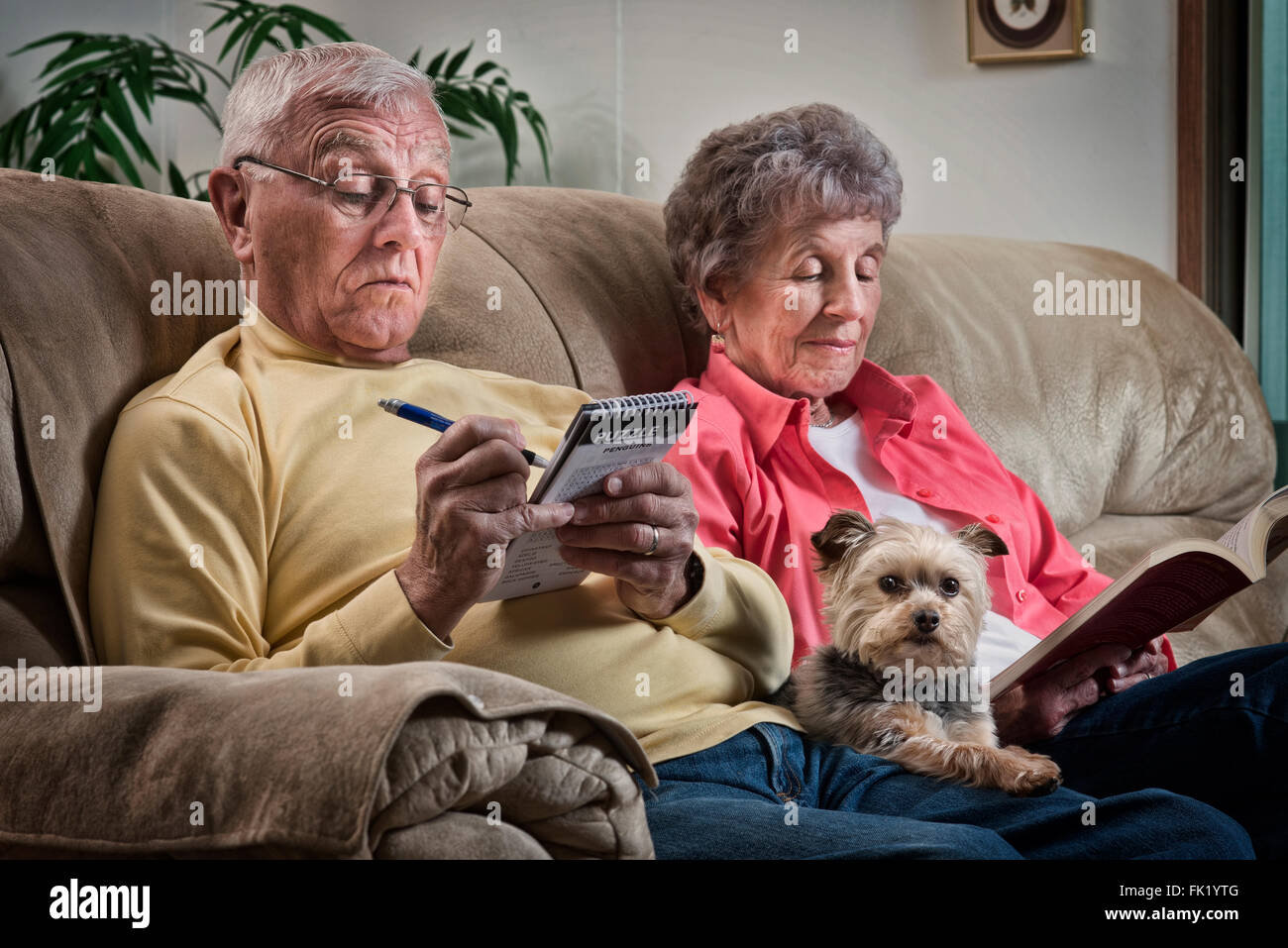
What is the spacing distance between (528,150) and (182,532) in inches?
71.4

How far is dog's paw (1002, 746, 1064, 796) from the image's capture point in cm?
101

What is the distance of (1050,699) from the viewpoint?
1197mm

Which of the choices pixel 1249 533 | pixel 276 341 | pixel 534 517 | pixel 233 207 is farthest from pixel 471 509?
pixel 1249 533

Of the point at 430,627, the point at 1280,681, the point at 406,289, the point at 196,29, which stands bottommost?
the point at 1280,681

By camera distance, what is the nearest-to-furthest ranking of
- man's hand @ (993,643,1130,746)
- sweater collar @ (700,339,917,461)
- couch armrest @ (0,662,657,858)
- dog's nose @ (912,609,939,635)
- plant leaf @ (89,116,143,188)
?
couch armrest @ (0,662,657,858), dog's nose @ (912,609,939,635), man's hand @ (993,643,1130,746), sweater collar @ (700,339,917,461), plant leaf @ (89,116,143,188)

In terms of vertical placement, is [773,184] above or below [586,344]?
above

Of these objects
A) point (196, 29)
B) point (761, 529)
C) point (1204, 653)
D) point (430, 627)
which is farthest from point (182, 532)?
point (196, 29)

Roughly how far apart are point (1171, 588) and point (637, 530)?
0.51 metres

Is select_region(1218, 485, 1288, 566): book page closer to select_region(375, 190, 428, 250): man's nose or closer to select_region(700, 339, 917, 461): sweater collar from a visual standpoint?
select_region(700, 339, 917, 461): sweater collar

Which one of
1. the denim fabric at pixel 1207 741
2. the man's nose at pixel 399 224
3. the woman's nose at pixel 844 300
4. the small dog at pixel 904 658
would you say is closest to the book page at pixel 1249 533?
the denim fabric at pixel 1207 741

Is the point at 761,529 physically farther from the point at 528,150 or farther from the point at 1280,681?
the point at 528,150

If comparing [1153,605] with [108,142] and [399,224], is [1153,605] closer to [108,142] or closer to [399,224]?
[399,224]

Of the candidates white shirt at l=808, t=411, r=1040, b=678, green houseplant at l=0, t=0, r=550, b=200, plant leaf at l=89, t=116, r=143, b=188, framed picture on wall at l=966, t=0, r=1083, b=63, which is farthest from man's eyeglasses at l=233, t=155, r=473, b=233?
framed picture on wall at l=966, t=0, r=1083, b=63

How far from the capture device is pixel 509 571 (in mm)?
1010
